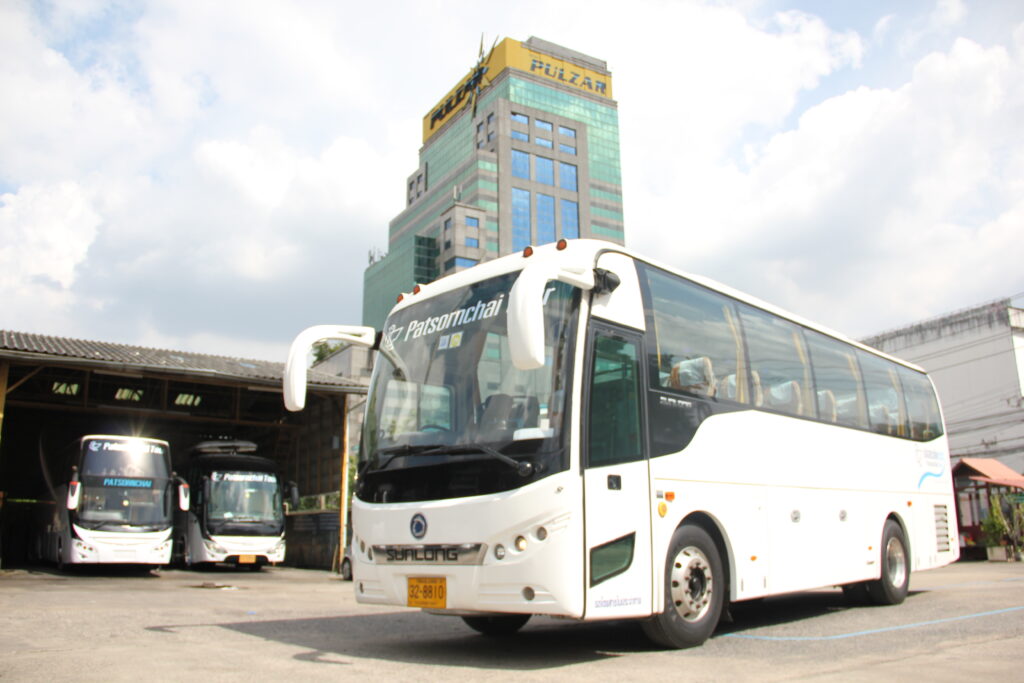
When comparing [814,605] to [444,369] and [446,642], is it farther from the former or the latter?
[444,369]

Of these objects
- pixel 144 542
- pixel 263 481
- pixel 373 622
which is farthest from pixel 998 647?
pixel 263 481

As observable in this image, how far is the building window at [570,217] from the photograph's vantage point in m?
95.3

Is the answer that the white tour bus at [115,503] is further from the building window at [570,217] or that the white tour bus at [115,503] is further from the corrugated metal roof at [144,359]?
the building window at [570,217]

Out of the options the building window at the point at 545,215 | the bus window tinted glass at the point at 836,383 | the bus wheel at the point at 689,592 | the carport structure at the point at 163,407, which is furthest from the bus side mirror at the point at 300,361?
the building window at the point at 545,215

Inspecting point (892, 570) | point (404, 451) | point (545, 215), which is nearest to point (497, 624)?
point (404, 451)

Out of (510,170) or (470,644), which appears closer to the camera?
(470,644)

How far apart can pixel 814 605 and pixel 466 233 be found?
79.4 meters

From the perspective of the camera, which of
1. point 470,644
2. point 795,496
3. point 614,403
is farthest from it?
point 795,496

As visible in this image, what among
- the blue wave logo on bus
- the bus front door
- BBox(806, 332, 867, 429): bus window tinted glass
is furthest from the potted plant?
the blue wave logo on bus

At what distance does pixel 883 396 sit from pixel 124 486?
15.9 metres

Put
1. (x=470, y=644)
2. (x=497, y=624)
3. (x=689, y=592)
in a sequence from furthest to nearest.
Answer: (x=497, y=624) < (x=470, y=644) < (x=689, y=592)

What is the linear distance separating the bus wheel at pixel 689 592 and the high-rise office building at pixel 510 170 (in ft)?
265

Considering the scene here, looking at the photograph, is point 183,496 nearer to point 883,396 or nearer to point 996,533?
point 883,396

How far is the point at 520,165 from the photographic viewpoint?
307 ft
